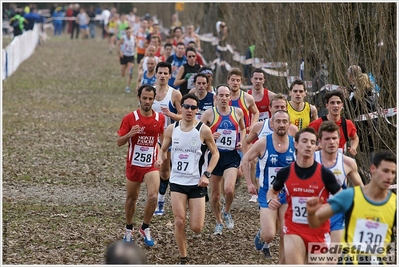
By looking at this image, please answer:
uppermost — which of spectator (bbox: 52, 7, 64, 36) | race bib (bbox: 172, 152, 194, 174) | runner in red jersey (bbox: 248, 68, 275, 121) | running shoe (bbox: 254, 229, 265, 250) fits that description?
spectator (bbox: 52, 7, 64, 36)

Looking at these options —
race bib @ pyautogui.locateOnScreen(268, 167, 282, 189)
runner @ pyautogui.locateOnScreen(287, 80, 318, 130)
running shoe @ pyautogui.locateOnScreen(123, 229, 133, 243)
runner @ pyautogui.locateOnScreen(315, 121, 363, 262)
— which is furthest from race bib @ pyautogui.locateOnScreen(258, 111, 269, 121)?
runner @ pyautogui.locateOnScreen(315, 121, 363, 262)

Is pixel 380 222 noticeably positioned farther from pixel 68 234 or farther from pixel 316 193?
pixel 68 234

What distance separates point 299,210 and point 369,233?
3.29 feet

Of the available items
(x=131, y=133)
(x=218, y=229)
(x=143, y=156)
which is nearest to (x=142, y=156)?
(x=143, y=156)

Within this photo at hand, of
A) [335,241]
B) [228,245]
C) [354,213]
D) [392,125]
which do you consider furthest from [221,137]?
[354,213]

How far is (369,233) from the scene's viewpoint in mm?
7375

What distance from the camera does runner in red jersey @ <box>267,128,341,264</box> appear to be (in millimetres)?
8164

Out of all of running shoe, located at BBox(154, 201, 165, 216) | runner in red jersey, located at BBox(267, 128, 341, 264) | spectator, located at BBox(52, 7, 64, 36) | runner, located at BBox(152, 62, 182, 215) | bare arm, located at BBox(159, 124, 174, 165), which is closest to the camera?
runner in red jersey, located at BBox(267, 128, 341, 264)

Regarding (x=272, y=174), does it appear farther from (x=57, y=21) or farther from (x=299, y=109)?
(x=57, y=21)

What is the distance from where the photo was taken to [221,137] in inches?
465

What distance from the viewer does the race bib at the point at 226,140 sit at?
38.6ft

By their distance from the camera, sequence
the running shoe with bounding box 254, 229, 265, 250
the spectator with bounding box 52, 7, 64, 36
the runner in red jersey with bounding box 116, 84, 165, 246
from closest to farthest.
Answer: the running shoe with bounding box 254, 229, 265, 250 < the runner in red jersey with bounding box 116, 84, 165, 246 < the spectator with bounding box 52, 7, 64, 36

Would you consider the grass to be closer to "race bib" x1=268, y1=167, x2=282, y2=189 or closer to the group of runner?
the group of runner

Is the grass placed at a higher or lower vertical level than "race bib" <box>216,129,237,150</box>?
lower
